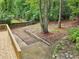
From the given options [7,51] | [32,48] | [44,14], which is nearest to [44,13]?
[44,14]

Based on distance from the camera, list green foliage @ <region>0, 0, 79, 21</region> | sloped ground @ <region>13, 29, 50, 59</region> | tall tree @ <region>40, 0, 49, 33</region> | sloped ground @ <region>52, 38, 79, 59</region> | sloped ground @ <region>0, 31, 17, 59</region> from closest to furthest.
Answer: sloped ground @ <region>0, 31, 17, 59</region> → sloped ground @ <region>52, 38, 79, 59</region> → sloped ground @ <region>13, 29, 50, 59</region> → tall tree @ <region>40, 0, 49, 33</region> → green foliage @ <region>0, 0, 79, 21</region>

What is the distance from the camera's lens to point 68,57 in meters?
7.97

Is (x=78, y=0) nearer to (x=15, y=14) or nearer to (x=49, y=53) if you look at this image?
(x=49, y=53)

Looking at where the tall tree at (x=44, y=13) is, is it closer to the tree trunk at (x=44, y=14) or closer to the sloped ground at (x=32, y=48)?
the tree trunk at (x=44, y=14)

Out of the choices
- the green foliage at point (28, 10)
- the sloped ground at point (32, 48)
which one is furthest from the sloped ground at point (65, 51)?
the green foliage at point (28, 10)

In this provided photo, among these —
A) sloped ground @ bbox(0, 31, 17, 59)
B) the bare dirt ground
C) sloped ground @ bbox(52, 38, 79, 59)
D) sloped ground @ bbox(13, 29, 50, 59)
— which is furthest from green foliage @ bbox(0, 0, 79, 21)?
sloped ground @ bbox(0, 31, 17, 59)

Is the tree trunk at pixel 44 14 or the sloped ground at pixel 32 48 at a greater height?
the tree trunk at pixel 44 14

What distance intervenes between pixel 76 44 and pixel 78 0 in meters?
5.88

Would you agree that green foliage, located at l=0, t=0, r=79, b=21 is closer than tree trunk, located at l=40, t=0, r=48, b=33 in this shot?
No

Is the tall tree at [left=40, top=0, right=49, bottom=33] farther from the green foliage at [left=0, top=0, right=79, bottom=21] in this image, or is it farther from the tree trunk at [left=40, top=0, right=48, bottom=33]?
the green foliage at [left=0, top=0, right=79, bottom=21]

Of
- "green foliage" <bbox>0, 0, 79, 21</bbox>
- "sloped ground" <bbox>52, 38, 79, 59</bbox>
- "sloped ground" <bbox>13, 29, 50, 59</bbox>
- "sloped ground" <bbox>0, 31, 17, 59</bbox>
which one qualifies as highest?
"green foliage" <bbox>0, 0, 79, 21</bbox>

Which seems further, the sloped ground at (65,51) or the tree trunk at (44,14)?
the tree trunk at (44,14)

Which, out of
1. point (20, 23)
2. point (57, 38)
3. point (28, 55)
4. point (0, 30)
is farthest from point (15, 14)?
point (28, 55)

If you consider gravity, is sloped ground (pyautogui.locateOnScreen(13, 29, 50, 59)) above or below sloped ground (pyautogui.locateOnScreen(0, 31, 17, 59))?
below
